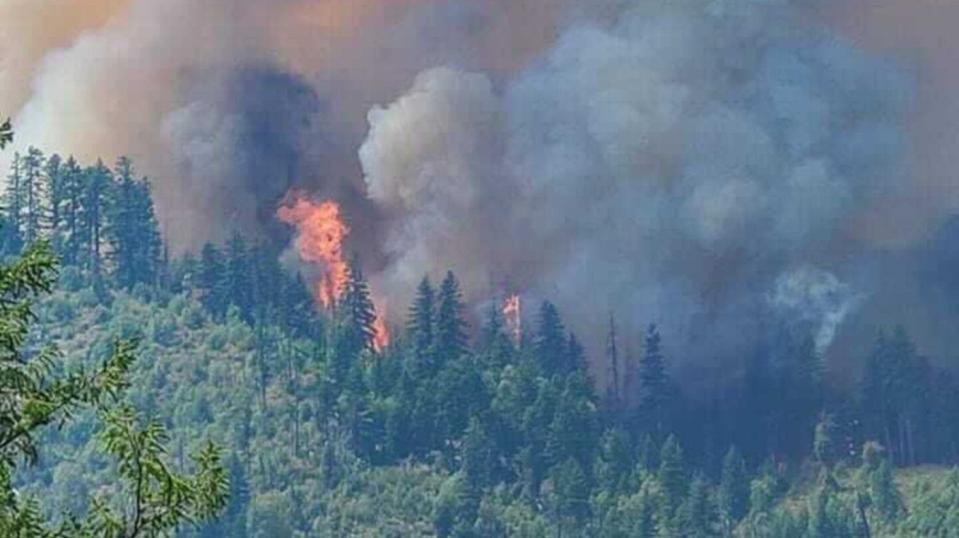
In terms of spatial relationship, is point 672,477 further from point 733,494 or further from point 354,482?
point 354,482

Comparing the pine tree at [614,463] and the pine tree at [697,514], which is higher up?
the pine tree at [614,463]

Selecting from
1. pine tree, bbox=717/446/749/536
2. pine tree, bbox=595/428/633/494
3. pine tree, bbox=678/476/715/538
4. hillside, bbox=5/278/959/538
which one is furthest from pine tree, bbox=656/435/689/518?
pine tree, bbox=717/446/749/536

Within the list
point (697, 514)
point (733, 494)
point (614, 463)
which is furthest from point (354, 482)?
point (733, 494)

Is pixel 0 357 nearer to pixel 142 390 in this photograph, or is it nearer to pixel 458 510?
pixel 458 510

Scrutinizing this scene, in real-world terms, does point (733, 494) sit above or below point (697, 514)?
above

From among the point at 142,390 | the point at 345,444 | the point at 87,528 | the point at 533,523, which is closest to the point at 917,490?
the point at 533,523

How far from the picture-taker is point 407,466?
192000 mm

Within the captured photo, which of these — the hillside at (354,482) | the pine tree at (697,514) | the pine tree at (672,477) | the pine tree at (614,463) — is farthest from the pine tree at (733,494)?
the pine tree at (614,463)

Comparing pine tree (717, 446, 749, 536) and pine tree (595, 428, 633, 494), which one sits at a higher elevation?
pine tree (595, 428, 633, 494)

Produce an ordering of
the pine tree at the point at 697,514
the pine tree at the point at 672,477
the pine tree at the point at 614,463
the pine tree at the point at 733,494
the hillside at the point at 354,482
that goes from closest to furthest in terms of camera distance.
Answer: the hillside at the point at 354,482
the pine tree at the point at 697,514
the pine tree at the point at 672,477
the pine tree at the point at 733,494
the pine tree at the point at 614,463

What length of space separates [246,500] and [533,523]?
79.9ft

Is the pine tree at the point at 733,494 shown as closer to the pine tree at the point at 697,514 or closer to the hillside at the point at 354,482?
the hillside at the point at 354,482

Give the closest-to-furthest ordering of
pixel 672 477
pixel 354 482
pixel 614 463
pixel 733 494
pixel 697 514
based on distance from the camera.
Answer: pixel 697 514
pixel 354 482
pixel 672 477
pixel 733 494
pixel 614 463

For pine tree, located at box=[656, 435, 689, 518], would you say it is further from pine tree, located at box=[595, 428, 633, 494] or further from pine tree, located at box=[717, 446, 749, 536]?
pine tree, located at box=[717, 446, 749, 536]
